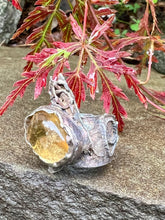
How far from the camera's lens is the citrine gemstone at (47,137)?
26.0 inches

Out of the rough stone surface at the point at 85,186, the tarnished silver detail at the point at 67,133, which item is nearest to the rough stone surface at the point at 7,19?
the rough stone surface at the point at 85,186

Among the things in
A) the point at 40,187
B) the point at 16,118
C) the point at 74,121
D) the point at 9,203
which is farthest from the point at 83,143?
the point at 16,118

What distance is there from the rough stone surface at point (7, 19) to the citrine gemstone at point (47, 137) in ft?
4.63

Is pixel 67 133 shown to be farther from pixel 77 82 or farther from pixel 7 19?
pixel 7 19

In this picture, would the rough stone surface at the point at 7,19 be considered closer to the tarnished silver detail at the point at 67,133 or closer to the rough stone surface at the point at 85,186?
the rough stone surface at the point at 85,186

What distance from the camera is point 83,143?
0.68 metres

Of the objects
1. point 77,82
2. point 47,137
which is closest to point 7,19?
point 77,82

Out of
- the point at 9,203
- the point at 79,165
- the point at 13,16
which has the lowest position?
the point at 9,203

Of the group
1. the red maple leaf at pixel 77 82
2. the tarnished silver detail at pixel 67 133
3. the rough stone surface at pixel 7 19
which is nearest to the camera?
the tarnished silver detail at pixel 67 133

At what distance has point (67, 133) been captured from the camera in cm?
65

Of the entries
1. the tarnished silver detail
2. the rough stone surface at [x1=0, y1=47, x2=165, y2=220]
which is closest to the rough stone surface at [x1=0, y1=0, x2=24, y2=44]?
the rough stone surface at [x1=0, y1=47, x2=165, y2=220]

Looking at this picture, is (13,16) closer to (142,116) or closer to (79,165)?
(142,116)

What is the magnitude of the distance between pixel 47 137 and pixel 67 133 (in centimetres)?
5

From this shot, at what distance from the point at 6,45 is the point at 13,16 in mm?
181
